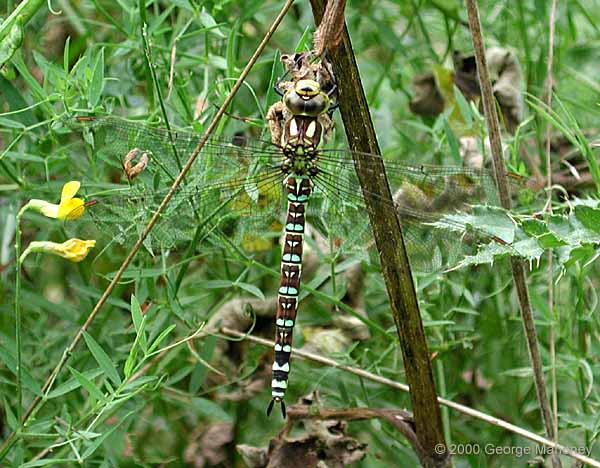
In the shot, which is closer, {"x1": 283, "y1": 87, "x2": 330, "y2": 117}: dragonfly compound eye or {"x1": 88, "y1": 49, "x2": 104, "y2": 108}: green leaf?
{"x1": 283, "y1": 87, "x2": 330, "y2": 117}: dragonfly compound eye

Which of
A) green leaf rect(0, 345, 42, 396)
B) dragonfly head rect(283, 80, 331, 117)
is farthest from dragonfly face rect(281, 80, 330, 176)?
green leaf rect(0, 345, 42, 396)

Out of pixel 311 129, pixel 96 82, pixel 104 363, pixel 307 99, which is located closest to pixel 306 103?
pixel 307 99

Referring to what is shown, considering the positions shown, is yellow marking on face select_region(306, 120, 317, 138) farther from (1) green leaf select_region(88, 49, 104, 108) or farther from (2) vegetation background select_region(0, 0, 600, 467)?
(1) green leaf select_region(88, 49, 104, 108)

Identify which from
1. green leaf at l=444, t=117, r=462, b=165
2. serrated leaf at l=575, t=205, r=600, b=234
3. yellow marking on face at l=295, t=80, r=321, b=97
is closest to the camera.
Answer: serrated leaf at l=575, t=205, r=600, b=234

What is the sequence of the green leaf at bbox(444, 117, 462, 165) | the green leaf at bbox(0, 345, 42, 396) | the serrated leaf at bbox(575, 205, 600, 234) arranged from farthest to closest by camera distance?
the green leaf at bbox(444, 117, 462, 165) < the green leaf at bbox(0, 345, 42, 396) < the serrated leaf at bbox(575, 205, 600, 234)

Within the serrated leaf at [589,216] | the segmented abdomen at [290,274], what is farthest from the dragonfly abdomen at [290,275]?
the serrated leaf at [589,216]

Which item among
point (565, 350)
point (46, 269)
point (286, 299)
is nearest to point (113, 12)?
point (46, 269)
